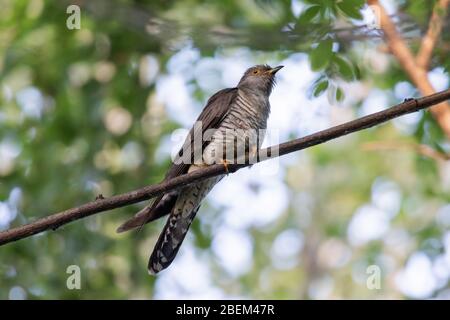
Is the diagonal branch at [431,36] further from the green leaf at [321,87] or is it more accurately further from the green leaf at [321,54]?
the green leaf at [321,87]

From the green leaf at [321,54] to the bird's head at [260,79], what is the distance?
1.09 meters

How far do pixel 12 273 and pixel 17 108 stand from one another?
259cm

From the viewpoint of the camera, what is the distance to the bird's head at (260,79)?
532 centimetres

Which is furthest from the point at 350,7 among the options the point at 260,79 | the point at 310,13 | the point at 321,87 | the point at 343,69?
the point at 260,79

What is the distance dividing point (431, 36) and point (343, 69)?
3.66ft

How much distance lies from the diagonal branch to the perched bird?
1195 millimetres

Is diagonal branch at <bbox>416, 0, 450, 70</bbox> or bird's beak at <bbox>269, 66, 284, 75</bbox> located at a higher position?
bird's beak at <bbox>269, 66, 284, 75</bbox>

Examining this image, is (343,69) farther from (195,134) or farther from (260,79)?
(260,79)

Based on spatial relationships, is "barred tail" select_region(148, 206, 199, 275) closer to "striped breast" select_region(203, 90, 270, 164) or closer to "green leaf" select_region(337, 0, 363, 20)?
"striped breast" select_region(203, 90, 270, 164)

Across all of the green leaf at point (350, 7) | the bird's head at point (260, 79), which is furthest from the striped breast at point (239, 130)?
the green leaf at point (350, 7)

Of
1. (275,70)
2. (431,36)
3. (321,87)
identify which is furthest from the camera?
(275,70)

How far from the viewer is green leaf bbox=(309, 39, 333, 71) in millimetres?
4168

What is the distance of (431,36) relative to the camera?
4.92m

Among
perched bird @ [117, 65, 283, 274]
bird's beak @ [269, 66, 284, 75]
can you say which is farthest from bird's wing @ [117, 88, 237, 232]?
bird's beak @ [269, 66, 284, 75]
